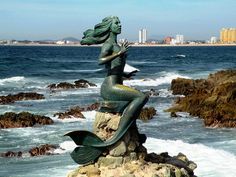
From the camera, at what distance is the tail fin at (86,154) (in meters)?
9.70

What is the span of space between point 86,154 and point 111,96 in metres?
1.10

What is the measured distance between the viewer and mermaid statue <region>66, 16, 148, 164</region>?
31.8 feet

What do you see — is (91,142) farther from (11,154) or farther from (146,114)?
(146,114)

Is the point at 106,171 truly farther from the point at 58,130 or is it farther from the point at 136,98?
the point at 58,130

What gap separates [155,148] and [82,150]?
24.3 ft

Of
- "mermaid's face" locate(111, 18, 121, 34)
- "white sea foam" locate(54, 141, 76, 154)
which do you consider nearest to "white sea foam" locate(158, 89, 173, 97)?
"white sea foam" locate(54, 141, 76, 154)

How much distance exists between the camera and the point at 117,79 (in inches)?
392

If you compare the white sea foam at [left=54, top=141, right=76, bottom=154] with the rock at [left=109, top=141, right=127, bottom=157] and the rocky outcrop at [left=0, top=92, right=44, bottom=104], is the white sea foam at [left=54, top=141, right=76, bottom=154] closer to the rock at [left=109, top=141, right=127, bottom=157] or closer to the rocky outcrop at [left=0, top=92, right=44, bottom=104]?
the rock at [left=109, top=141, right=127, bottom=157]

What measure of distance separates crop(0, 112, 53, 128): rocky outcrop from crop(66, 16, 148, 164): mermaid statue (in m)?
13.3

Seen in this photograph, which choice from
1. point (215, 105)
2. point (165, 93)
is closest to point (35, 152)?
point (215, 105)

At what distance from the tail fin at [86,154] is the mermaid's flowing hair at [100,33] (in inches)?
74.6

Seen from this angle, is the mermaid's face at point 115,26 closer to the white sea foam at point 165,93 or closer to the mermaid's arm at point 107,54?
the mermaid's arm at point 107,54

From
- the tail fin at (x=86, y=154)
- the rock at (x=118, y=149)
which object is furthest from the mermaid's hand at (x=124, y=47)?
the tail fin at (x=86, y=154)

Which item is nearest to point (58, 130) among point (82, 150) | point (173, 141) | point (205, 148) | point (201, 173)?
point (173, 141)
